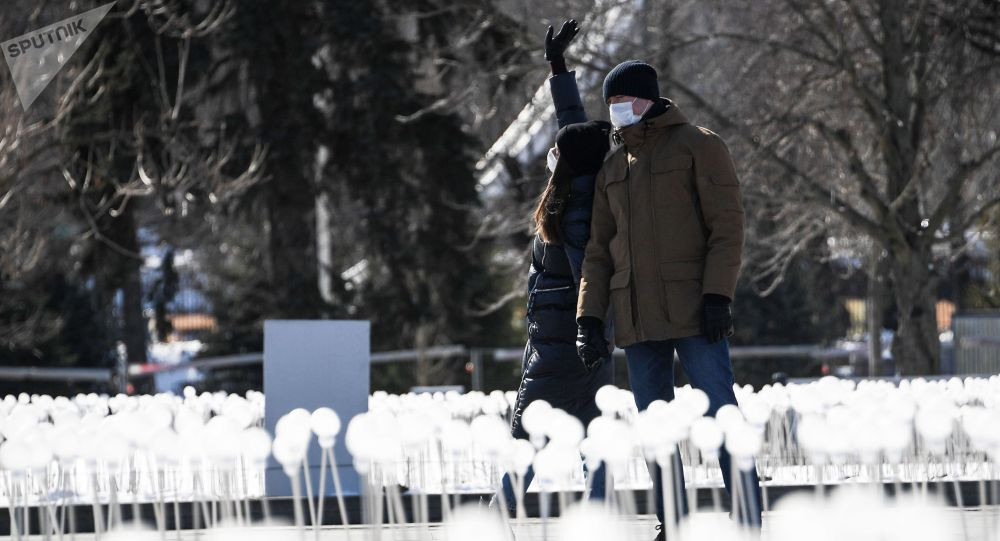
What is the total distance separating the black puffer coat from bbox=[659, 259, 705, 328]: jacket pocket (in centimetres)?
45

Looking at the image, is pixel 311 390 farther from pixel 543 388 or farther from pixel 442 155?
pixel 442 155

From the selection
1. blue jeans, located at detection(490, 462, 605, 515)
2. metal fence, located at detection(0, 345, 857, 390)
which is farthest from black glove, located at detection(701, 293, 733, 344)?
metal fence, located at detection(0, 345, 857, 390)

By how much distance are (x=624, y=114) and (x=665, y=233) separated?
0.45 metres

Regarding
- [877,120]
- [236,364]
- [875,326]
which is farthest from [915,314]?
[236,364]

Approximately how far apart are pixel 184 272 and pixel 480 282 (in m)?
13.3

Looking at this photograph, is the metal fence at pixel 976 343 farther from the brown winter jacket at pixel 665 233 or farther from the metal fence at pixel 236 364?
the brown winter jacket at pixel 665 233

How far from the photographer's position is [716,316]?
16.2 feet

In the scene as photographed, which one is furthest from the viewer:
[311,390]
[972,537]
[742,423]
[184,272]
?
[184,272]

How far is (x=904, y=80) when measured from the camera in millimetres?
12969

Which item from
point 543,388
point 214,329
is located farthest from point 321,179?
point 543,388

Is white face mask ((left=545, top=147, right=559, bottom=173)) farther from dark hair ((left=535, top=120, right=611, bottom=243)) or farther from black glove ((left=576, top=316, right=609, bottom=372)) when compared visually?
black glove ((left=576, top=316, right=609, bottom=372))

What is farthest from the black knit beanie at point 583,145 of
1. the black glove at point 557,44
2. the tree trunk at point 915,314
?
the tree trunk at point 915,314

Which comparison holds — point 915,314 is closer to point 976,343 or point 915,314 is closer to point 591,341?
point 976,343

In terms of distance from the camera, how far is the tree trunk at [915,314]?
43.6 feet
